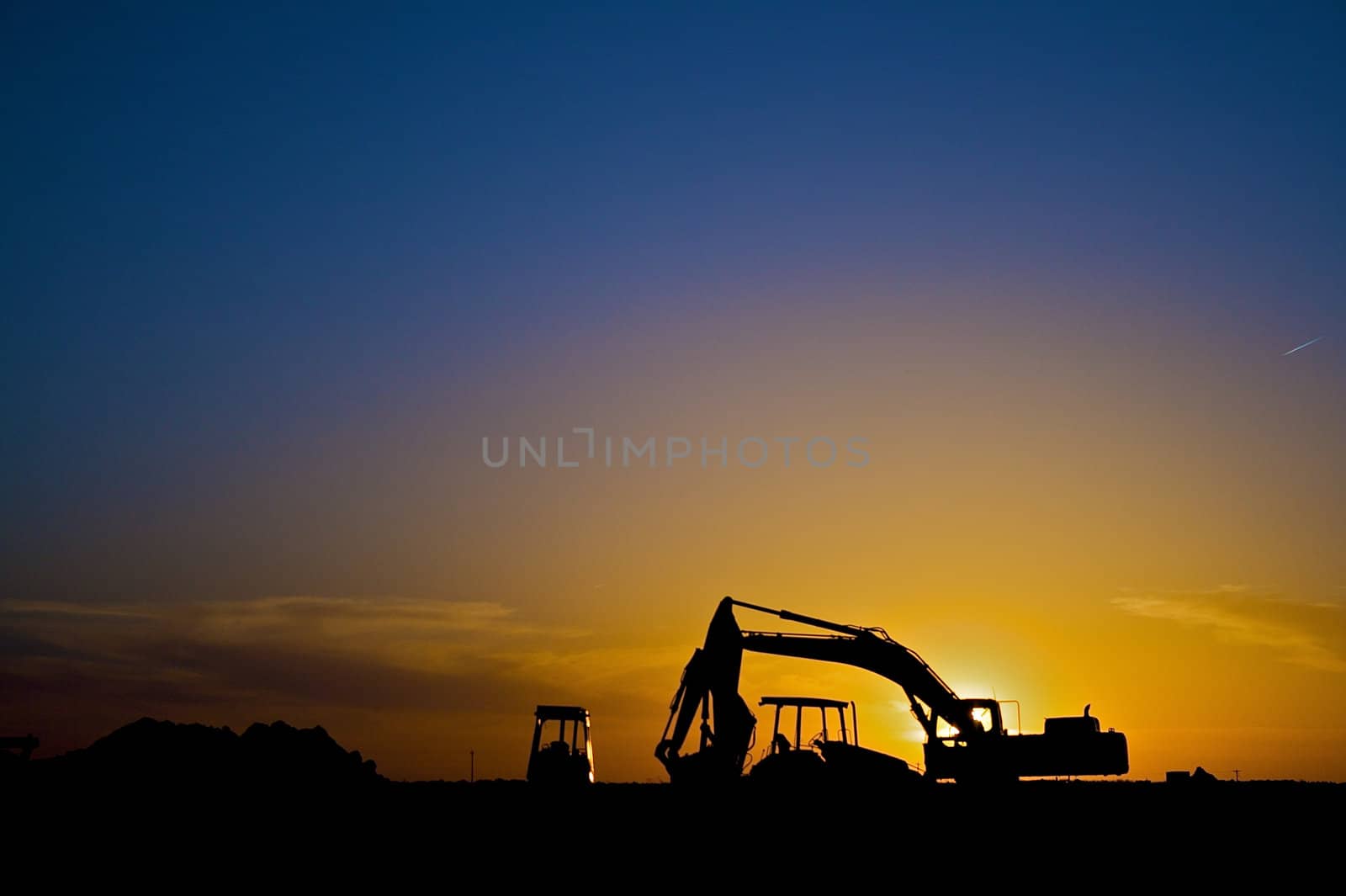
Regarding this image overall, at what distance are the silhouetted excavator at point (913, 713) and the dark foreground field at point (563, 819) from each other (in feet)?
3.00

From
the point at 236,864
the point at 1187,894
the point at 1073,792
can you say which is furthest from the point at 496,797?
the point at 1187,894

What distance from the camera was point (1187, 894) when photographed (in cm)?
2158

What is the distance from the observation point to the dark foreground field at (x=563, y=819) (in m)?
25.6

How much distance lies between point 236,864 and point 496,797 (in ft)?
59.4

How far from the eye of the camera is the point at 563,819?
104 feet

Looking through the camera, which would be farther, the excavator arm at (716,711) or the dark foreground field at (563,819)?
the excavator arm at (716,711)

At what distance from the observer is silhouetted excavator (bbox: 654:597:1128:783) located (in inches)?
1459

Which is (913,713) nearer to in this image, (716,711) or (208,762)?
(716,711)

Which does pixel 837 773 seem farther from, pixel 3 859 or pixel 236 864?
pixel 3 859

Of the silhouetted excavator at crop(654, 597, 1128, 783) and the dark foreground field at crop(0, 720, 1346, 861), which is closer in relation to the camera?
the dark foreground field at crop(0, 720, 1346, 861)

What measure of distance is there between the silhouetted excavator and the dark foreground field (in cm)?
91

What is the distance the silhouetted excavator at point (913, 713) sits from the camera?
37062 millimetres

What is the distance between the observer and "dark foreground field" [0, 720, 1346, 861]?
25.6 metres

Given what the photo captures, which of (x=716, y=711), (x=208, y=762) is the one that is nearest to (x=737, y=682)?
(x=716, y=711)
